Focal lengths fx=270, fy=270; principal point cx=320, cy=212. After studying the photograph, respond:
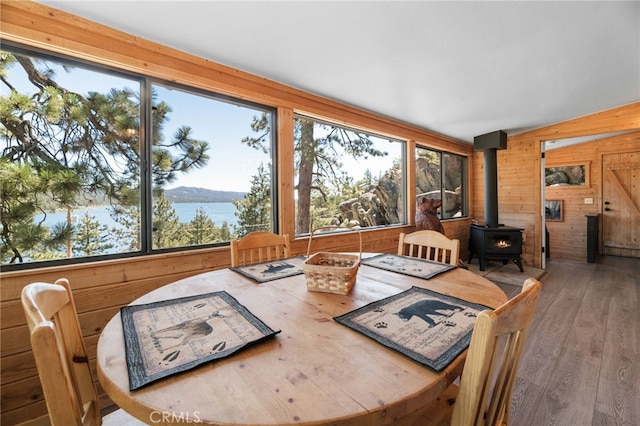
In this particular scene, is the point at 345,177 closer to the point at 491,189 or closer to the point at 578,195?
the point at 491,189

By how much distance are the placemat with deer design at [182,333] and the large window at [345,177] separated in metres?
1.85

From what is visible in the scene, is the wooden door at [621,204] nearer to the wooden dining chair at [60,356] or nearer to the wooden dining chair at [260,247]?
the wooden dining chair at [260,247]

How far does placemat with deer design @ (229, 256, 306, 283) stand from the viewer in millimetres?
1387

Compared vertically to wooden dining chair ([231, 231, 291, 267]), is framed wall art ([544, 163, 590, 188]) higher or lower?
higher

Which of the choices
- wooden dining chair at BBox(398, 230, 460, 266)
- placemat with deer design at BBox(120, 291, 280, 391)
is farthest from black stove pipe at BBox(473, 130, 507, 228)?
placemat with deer design at BBox(120, 291, 280, 391)

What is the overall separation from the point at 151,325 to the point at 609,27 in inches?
133

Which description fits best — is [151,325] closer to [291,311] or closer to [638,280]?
[291,311]

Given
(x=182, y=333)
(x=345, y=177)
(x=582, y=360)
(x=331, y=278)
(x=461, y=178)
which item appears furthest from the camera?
(x=461, y=178)

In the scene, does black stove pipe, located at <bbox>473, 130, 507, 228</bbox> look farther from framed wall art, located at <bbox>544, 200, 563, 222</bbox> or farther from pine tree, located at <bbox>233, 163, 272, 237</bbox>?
pine tree, located at <bbox>233, 163, 272, 237</bbox>

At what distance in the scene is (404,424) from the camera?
871 millimetres

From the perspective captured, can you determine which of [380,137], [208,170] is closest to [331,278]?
[208,170]

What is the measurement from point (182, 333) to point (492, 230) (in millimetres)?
4585

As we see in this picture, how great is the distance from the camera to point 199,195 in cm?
215

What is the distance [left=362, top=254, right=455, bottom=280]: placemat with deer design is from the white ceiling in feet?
5.03
